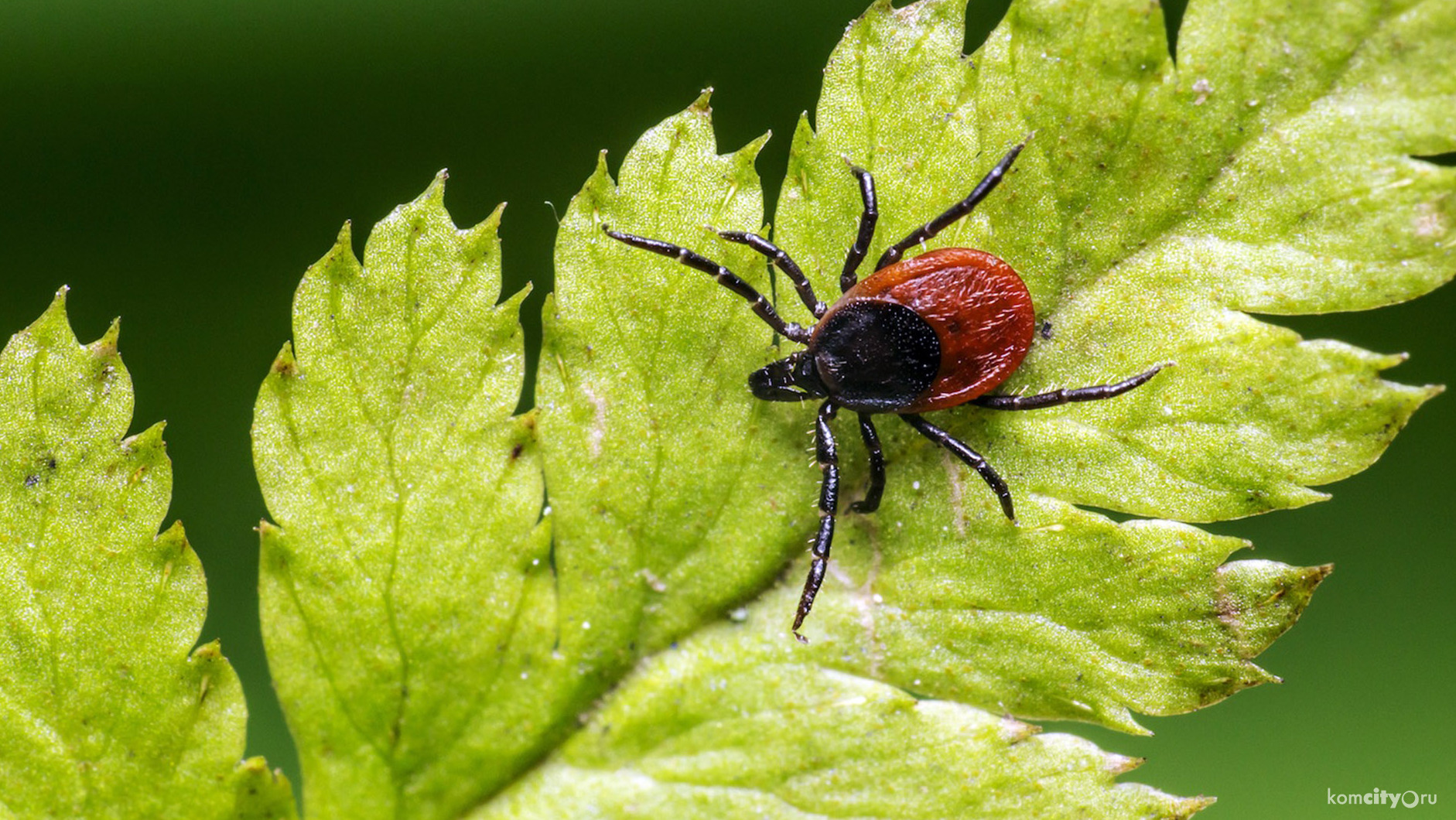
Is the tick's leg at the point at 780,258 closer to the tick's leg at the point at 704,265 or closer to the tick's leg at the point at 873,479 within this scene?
the tick's leg at the point at 704,265

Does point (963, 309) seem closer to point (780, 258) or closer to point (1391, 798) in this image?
point (780, 258)

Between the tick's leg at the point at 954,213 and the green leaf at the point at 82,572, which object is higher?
the tick's leg at the point at 954,213

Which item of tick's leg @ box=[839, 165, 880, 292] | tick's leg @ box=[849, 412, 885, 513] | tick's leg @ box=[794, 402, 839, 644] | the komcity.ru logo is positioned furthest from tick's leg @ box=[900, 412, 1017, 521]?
the komcity.ru logo

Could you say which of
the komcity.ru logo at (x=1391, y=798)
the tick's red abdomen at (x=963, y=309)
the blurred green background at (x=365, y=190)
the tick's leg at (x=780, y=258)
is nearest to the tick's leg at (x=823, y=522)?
the tick's red abdomen at (x=963, y=309)

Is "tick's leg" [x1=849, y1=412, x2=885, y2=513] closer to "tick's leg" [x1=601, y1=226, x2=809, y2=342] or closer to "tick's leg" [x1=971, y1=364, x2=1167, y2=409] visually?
"tick's leg" [x1=971, y1=364, x2=1167, y2=409]

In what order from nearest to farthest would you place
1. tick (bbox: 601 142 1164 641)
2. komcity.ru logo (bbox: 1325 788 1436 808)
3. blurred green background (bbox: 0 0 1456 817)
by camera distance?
tick (bbox: 601 142 1164 641)
komcity.ru logo (bbox: 1325 788 1436 808)
blurred green background (bbox: 0 0 1456 817)

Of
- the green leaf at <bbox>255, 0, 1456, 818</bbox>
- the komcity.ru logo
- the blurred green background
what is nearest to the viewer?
the green leaf at <bbox>255, 0, 1456, 818</bbox>
